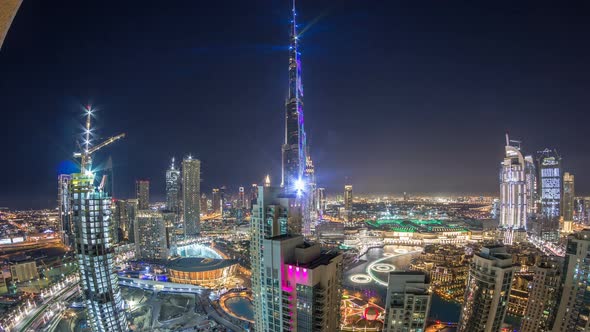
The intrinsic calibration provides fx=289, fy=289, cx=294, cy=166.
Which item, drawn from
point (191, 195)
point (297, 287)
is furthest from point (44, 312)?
point (191, 195)

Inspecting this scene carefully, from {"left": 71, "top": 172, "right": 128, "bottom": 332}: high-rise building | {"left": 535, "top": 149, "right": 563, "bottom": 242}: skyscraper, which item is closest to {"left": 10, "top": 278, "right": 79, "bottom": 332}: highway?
{"left": 71, "top": 172, "right": 128, "bottom": 332}: high-rise building

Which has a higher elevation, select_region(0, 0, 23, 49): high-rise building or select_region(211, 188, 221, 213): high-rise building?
select_region(0, 0, 23, 49): high-rise building

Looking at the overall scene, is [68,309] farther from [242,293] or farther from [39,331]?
[242,293]

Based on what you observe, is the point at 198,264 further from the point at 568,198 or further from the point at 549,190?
the point at 568,198

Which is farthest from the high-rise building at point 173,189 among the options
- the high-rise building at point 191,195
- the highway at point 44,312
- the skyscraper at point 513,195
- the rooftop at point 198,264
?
the skyscraper at point 513,195

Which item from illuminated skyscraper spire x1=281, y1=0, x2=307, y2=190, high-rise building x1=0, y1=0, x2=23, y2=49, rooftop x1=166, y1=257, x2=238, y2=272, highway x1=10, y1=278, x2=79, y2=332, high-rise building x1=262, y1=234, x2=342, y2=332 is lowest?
highway x1=10, y1=278, x2=79, y2=332

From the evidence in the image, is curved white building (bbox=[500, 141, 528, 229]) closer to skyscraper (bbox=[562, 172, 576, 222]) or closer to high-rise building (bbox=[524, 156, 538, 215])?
high-rise building (bbox=[524, 156, 538, 215])

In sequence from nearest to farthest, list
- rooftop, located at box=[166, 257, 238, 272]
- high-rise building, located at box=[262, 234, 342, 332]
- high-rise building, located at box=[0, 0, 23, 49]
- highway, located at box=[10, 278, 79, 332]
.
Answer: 1. high-rise building, located at box=[0, 0, 23, 49]
2. high-rise building, located at box=[262, 234, 342, 332]
3. highway, located at box=[10, 278, 79, 332]
4. rooftop, located at box=[166, 257, 238, 272]
